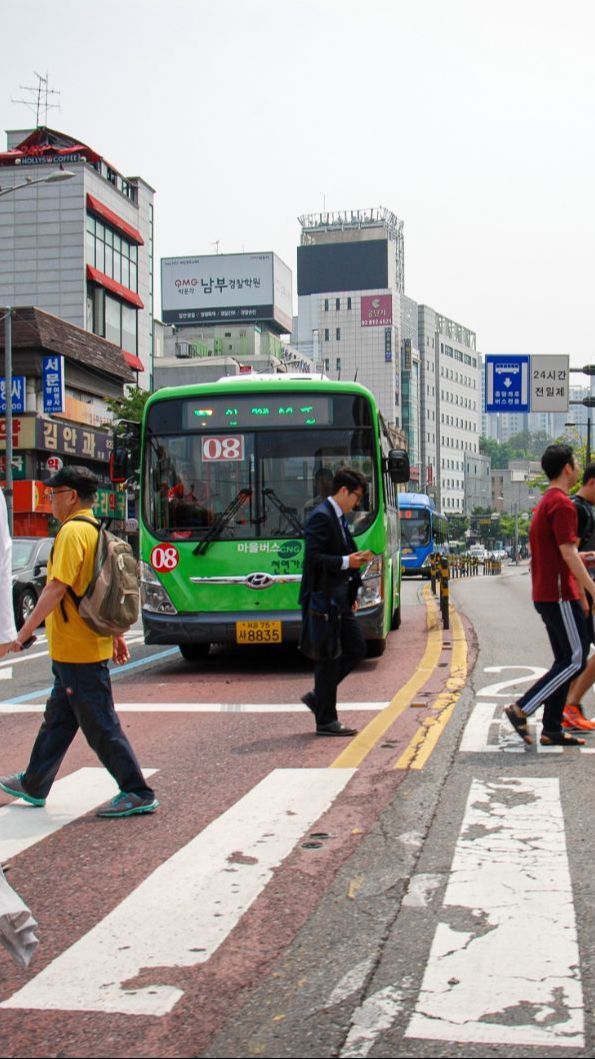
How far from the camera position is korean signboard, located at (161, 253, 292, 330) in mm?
110062

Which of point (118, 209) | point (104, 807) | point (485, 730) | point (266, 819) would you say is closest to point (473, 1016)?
point (266, 819)

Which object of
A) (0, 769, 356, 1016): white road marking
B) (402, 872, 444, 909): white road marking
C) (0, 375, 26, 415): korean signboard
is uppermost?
(0, 375, 26, 415): korean signboard

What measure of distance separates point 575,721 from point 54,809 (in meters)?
3.66

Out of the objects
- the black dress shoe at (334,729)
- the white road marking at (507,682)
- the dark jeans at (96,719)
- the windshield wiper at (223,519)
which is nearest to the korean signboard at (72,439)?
the windshield wiper at (223,519)

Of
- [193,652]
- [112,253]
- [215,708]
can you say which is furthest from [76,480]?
[112,253]

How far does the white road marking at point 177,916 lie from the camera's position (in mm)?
3635

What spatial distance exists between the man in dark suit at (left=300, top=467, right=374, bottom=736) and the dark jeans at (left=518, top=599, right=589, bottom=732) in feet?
4.33

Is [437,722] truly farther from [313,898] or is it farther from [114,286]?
[114,286]

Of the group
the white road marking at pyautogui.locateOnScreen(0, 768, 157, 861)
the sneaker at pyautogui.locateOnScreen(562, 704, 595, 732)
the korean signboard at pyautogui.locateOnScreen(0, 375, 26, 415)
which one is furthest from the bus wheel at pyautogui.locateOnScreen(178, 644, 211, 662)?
the korean signboard at pyautogui.locateOnScreen(0, 375, 26, 415)

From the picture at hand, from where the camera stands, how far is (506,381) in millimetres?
33469

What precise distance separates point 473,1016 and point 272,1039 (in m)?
0.58

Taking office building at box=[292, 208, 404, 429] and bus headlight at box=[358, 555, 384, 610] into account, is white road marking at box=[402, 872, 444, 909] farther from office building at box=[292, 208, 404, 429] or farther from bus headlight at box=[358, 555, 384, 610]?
office building at box=[292, 208, 404, 429]

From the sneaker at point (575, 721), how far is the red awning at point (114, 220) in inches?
2175

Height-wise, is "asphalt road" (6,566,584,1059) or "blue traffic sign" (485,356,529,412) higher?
"blue traffic sign" (485,356,529,412)
